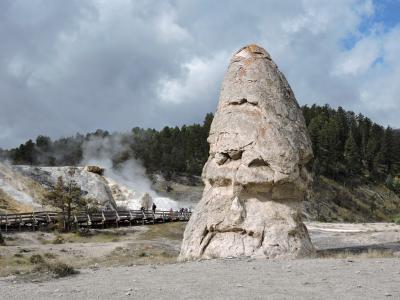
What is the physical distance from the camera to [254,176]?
2152cm

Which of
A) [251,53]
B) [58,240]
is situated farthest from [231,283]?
[58,240]

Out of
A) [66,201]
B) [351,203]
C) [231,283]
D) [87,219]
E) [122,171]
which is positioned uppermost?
[122,171]

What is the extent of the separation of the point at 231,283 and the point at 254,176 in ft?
27.5

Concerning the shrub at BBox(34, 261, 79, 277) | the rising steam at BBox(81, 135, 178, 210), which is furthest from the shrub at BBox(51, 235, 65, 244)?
the rising steam at BBox(81, 135, 178, 210)

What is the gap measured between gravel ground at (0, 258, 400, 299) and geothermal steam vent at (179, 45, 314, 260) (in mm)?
3244

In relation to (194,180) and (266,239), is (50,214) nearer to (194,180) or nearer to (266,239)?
(266,239)

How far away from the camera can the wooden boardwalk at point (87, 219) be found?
45.0 m

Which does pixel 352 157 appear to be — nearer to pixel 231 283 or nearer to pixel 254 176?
pixel 254 176

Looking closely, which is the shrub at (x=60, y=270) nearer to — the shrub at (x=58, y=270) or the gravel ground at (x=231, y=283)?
the shrub at (x=58, y=270)

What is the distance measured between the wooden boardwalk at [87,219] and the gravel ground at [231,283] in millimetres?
30044

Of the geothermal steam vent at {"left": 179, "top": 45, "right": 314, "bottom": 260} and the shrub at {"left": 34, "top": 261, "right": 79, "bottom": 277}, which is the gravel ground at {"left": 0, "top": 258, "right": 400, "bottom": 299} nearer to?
the shrub at {"left": 34, "top": 261, "right": 79, "bottom": 277}

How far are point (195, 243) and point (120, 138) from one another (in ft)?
357

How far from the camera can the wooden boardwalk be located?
44969 mm

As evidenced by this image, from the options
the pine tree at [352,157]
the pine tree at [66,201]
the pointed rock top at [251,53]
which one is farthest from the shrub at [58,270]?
the pine tree at [352,157]
